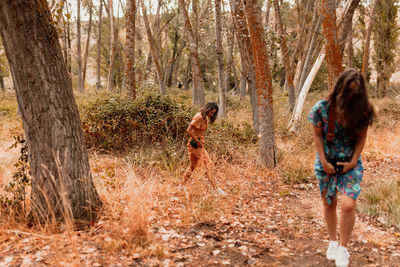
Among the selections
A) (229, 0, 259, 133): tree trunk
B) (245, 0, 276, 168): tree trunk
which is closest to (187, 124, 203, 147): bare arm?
(245, 0, 276, 168): tree trunk

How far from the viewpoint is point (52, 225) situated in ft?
12.2

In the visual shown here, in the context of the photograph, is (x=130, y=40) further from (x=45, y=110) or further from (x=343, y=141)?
(x=343, y=141)

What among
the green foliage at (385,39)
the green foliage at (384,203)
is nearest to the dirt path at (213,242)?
the green foliage at (384,203)

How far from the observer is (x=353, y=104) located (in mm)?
2996

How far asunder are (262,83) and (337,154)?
4208 millimetres

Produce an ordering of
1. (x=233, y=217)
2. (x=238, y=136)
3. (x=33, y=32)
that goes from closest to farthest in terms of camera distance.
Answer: (x=33, y=32) < (x=233, y=217) < (x=238, y=136)

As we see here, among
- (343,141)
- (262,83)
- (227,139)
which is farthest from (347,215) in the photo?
(227,139)

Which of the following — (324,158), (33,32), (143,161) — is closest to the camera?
(324,158)

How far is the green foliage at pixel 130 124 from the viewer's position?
7.97m

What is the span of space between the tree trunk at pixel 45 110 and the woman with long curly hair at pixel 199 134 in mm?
2033

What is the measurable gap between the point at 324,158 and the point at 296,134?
6958 millimetres

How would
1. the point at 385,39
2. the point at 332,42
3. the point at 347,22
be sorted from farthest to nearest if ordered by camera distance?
1. the point at 385,39
2. the point at 347,22
3. the point at 332,42

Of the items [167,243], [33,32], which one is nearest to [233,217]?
[167,243]

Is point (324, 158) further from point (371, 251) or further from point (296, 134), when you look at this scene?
point (296, 134)
